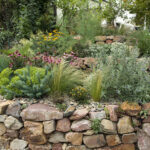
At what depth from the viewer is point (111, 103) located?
3660 millimetres

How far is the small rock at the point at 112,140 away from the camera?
10.7 feet

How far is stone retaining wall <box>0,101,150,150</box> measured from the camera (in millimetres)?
3266

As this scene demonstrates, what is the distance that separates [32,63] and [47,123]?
2.03 metres

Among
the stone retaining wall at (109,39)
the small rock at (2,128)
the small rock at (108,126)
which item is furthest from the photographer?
the stone retaining wall at (109,39)

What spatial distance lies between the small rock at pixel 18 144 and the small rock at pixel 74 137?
2.71 feet

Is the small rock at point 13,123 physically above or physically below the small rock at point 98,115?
below

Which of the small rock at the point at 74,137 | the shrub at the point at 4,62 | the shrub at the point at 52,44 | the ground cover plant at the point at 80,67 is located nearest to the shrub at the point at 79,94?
the ground cover plant at the point at 80,67

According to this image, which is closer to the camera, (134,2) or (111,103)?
(111,103)

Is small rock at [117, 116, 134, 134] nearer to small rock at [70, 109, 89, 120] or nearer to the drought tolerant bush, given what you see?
the drought tolerant bush

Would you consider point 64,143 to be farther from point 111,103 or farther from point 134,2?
point 134,2

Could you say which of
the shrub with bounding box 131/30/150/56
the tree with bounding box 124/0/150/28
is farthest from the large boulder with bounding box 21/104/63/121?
the tree with bounding box 124/0/150/28

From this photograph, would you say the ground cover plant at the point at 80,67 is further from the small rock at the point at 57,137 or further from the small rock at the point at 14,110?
the small rock at the point at 57,137

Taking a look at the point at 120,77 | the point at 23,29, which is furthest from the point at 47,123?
the point at 23,29

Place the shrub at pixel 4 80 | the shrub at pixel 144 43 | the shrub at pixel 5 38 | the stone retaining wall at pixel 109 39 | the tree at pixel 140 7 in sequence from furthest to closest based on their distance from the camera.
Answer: the tree at pixel 140 7, the shrub at pixel 5 38, the stone retaining wall at pixel 109 39, the shrub at pixel 144 43, the shrub at pixel 4 80
